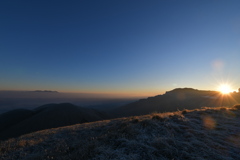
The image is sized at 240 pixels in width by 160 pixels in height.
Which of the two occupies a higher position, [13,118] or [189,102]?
[189,102]

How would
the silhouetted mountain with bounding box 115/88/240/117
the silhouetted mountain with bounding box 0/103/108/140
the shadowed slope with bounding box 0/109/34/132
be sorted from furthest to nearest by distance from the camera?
1. the shadowed slope with bounding box 0/109/34/132
2. the silhouetted mountain with bounding box 115/88/240/117
3. the silhouetted mountain with bounding box 0/103/108/140

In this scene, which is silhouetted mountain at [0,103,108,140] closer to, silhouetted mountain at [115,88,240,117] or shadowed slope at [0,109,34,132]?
shadowed slope at [0,109,34,132]

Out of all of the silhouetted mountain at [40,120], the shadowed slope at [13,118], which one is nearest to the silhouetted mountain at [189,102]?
the silhouetted mountain at [40,120]

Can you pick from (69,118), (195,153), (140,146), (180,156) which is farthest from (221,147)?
(69,118)

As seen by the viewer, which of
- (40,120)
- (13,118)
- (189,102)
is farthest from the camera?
(13,118)

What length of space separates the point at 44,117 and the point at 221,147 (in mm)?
102339

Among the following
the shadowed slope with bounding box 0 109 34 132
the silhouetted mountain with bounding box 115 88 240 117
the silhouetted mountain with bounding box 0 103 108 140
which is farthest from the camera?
the shadowed slope with bounding box 0 109 34 132

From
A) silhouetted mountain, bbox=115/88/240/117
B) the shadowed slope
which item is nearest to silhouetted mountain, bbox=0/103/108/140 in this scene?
the shadowed slope

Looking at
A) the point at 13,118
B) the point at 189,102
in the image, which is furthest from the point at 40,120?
the point at 189,102

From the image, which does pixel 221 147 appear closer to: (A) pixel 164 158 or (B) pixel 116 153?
(A) pixel 164 158

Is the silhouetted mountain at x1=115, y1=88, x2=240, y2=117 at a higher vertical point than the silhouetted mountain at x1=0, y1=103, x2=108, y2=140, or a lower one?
higher

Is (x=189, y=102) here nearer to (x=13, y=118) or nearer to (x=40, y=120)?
(x=40, y=120)

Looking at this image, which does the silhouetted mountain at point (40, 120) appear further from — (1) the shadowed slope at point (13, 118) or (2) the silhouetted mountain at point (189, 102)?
(2) the silhouetted mountain at point (189, 102)

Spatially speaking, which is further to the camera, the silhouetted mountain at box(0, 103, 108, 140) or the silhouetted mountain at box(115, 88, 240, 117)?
the silhouetted mountain at box(115, 88, 240, 117)
